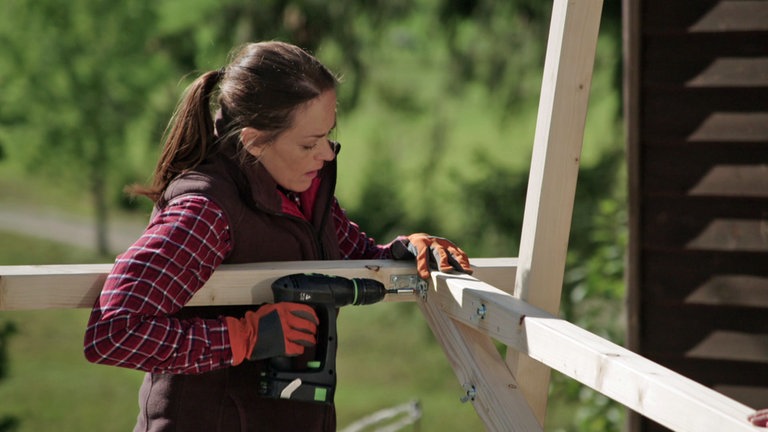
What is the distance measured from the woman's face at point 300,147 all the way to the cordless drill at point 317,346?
7.5 inches

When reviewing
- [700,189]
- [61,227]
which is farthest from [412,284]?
[61,227]

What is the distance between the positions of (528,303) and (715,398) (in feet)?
1.84

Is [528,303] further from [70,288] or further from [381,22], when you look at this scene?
[381,22]

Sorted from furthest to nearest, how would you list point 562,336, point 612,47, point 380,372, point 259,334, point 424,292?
point 380,372 < point 612,47 < point 424,292 < point 259,334 < point 562,336

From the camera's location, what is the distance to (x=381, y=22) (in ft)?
20.5

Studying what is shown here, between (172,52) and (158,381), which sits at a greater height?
(172,52)

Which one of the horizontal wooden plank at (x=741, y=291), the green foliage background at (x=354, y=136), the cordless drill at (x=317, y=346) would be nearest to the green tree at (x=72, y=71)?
the green foliage background at (x=354, y=136)

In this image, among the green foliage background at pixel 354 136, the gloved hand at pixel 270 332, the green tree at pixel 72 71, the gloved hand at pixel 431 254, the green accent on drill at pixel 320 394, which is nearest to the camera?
the gloved hand at pixel 270 332

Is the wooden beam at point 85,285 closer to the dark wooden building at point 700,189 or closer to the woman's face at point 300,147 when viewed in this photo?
the woman's face at point 300,147

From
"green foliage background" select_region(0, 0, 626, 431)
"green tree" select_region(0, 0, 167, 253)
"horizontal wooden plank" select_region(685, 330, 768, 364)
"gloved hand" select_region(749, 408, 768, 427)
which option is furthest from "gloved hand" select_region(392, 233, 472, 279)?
"green tree" select_region(0, 0, 167, 253)

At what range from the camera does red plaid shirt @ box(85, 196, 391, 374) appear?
5.39 ft

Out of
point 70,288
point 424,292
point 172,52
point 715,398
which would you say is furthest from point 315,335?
point 172,52

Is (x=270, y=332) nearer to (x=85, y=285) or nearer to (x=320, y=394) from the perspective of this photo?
(x=320, y=394)

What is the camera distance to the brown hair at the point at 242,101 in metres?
1.87
